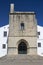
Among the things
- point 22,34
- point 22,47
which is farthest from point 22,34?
point 22,47

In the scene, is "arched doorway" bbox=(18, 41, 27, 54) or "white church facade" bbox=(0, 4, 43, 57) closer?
"white church facade" bbox=(0, 4, 43, 57)

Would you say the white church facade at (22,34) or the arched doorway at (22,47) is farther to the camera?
the arched doorway at (22,47)

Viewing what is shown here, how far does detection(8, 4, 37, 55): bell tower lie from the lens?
34.2 metres

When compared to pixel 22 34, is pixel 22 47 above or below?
below

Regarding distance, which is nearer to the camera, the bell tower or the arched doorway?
the bell tower

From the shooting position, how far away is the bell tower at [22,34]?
112 ft

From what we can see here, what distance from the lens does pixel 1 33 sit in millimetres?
42906

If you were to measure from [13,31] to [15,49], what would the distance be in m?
3.16

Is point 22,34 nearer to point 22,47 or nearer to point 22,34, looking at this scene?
point 22,34

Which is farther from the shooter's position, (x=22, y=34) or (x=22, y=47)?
(x=22, y=47)

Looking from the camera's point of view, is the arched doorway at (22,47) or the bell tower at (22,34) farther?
the arched doorway at (22,47)

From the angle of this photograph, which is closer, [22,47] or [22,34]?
[22,34]

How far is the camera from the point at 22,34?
34.8 m

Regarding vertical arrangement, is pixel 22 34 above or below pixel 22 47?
above
